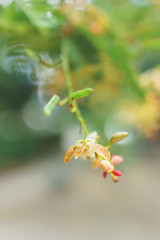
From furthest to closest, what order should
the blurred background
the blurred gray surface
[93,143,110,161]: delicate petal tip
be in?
the blurred gray surface, the blurred background, [93,143,110,161]: delicate petal tip

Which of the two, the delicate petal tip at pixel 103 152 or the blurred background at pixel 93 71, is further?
the blurred background at pixel 93 71

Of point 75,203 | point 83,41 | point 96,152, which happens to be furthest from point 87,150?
point 75,203

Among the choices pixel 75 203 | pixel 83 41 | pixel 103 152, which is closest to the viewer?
pixel 103 152

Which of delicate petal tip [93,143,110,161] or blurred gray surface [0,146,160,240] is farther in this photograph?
blurred gray surface [0,146,160,240]

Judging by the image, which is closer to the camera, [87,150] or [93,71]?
[87,150]

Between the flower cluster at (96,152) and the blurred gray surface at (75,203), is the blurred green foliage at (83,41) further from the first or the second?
the blurred gray surface at (75,203)

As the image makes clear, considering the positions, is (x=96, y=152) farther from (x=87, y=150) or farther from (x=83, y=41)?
(x=83, y=41)

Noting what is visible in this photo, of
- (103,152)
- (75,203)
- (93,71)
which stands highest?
(75,203)

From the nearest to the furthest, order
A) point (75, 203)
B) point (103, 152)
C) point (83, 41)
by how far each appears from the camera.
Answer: point (103, 152) < point (83, 41) < point (75, 203)

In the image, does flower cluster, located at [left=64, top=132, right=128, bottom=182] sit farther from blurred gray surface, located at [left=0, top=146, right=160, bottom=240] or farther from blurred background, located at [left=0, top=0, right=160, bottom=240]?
blurred gray surface, located at [left=0, top=146, right=160, bottom=240]

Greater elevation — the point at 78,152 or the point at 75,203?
the point at 75,203

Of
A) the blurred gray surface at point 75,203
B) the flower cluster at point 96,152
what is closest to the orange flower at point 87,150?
the flower cluster at point 96,152

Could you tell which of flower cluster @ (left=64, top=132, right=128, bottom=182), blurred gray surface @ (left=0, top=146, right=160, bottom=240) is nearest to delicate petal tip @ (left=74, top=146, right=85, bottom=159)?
flower cluster @ (left=64, top=132, right=128, bottom=182)
